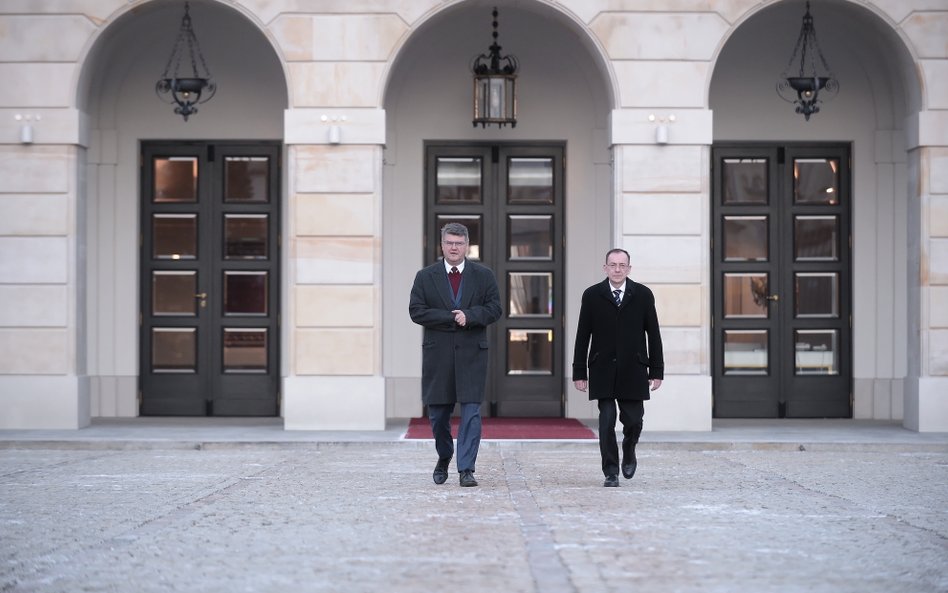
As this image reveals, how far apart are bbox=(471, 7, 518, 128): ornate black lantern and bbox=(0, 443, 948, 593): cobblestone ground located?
5011mm

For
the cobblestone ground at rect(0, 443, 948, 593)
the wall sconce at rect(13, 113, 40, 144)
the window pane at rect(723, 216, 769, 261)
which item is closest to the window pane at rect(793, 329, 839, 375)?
the window pane at rect(723, 216, 769, 261)

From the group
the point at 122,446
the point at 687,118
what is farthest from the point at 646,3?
the point at 122,446

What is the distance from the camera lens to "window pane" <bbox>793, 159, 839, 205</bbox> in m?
16.7

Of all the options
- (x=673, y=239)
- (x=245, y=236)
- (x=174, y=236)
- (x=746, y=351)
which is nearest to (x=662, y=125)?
(x=673, y=239)

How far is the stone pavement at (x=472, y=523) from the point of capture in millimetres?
6090

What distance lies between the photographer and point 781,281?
659 inches

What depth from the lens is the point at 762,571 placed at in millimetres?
6223

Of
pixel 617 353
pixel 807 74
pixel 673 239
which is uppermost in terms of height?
pixel 807 74

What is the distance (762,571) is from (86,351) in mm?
11009

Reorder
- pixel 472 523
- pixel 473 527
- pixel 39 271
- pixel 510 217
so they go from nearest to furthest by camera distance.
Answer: pixel 473 527
pixel 472 523
pixel 39 271
pixel 510 217

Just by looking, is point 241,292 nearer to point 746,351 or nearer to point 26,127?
point 26,127

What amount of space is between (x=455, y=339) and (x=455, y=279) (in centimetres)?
45

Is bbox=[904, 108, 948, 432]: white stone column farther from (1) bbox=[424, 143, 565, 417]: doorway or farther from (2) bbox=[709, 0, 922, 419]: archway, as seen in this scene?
(1) bbox=[424, 143, 565, 417]: doorway

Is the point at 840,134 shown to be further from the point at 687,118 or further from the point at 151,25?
the point at 151,25
